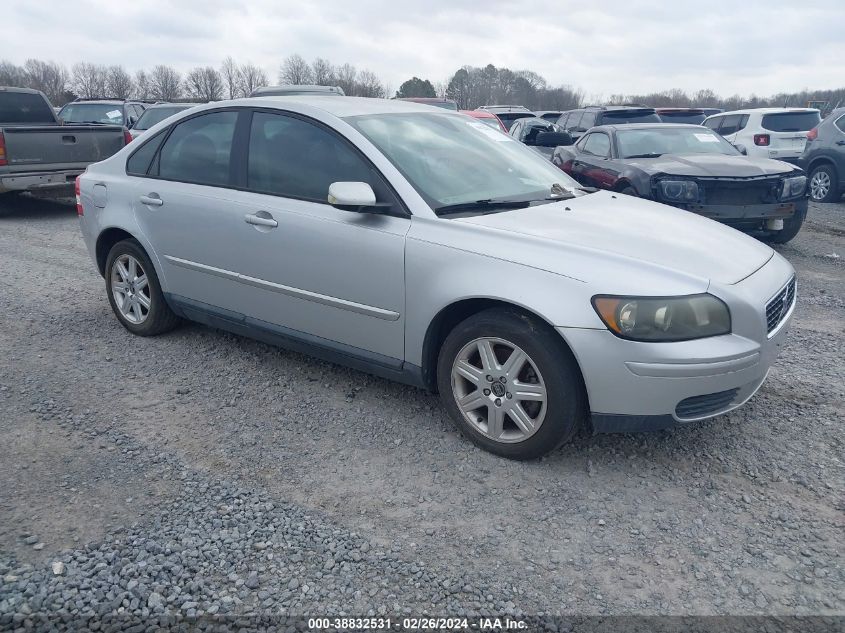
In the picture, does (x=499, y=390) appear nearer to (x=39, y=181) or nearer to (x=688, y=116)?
(x=39, y=181)

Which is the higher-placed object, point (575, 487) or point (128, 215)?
point (128, 215)

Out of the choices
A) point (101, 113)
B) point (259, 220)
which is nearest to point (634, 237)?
point (259, 220)

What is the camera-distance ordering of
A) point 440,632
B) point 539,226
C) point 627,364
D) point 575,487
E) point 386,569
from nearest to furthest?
1. point 440,632
2. point 386,569
3. point 627,364
4. point 575,487
5. point 539,226

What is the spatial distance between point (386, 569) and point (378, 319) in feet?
4.62

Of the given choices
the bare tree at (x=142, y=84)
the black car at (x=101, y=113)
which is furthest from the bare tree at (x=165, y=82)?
the black car at (x=101, y=113)

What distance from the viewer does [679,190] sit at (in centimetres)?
730

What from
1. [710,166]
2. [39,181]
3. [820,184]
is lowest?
[820,184]

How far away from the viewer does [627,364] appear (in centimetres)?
305

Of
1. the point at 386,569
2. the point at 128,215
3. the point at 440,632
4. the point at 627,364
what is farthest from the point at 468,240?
the point at 128,215

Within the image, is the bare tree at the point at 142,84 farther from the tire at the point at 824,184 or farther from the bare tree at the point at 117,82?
the tire at the point at 824,184

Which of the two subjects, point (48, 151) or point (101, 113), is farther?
point (101, 113)

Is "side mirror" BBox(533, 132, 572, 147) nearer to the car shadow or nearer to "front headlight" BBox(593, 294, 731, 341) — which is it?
"front headlight" BBox(593, 294, 731, 341)

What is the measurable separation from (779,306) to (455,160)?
1861 mm

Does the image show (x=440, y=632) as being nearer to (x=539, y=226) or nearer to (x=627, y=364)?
(x=627, y=364)
